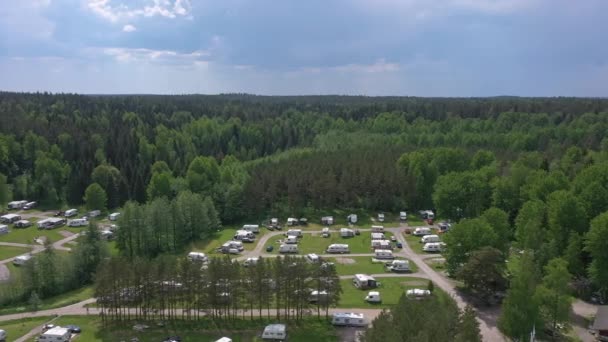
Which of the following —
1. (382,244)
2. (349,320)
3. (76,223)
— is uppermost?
(382,244)

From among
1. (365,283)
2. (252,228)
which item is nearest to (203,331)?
(365,283)

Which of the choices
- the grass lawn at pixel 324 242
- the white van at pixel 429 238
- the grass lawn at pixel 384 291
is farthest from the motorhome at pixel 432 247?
the grass lawn at pixel 384 291

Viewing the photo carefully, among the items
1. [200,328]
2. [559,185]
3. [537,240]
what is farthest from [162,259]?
[559,185]

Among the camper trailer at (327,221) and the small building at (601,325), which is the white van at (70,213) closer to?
the camper trailer at (327,221)

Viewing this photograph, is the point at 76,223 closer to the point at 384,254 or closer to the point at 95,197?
the point at 95,197

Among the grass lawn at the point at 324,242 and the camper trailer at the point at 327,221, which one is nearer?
the grass lawn at the point at 324,242

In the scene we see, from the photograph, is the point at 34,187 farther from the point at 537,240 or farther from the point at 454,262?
the point at 537,240
